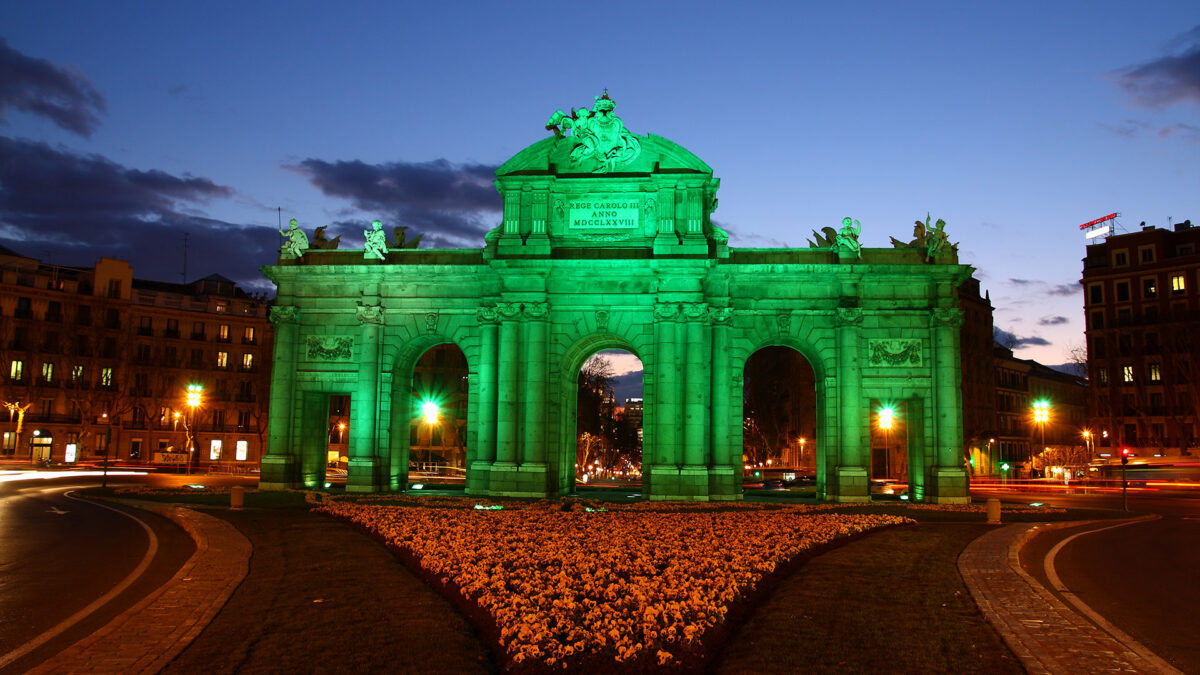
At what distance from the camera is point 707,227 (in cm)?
4084

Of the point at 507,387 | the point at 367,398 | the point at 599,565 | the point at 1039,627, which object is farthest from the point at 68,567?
the point at 367,398

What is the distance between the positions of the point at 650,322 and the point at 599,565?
24.7 metres

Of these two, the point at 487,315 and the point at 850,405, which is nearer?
the point at 850,405

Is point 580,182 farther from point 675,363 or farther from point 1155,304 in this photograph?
point 1155,304

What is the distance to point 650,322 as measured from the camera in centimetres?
4103

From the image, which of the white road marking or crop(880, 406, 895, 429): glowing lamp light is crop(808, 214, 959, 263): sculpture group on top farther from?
the white road marking

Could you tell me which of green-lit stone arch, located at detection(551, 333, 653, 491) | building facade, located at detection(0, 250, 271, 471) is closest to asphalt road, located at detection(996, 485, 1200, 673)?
green-lit stone arch, located at detection(551, 333, 653, 491)

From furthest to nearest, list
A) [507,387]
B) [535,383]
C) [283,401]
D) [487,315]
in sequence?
[283,401] < [487,315] < [507,387] < [535,383]

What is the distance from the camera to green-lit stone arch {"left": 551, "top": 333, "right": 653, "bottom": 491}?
41375 mm

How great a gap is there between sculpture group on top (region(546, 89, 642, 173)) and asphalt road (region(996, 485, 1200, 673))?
933 inches

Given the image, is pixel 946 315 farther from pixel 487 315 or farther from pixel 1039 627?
pixel 1039 627

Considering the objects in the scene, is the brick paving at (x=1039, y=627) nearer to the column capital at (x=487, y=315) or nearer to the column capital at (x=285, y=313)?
the column capital at (x=487, y=315)

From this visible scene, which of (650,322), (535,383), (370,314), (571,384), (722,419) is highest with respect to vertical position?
(370,314)

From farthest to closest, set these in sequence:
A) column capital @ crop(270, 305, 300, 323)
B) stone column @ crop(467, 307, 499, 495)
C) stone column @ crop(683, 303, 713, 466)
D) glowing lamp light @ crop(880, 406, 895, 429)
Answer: glowing lamp light @ crop(880, 406, 895, 429) < column capital @ crop(270, 305, 300, 323) < stone column @ crop(467, 307, 499, 495) < stone column @ crop(683, 303, 713, 466)
